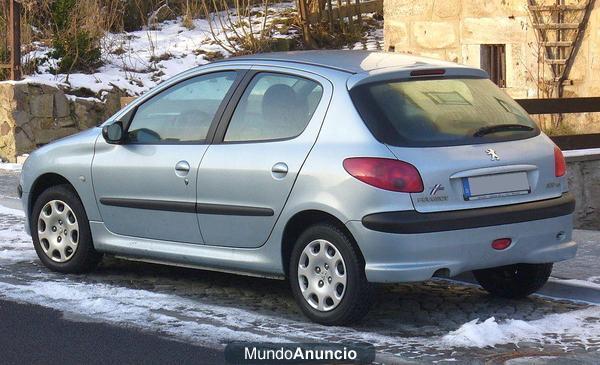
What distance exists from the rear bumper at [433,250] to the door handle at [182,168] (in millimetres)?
1398

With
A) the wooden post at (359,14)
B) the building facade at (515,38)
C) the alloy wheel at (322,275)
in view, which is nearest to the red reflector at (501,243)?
the alloy wheel at (322,275)

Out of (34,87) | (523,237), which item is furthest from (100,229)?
(34,87)

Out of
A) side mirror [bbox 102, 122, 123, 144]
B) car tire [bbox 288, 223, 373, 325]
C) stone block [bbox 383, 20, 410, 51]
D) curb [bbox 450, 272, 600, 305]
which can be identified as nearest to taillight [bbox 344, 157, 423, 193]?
car tire [bbox 288, 223, 373, 325]

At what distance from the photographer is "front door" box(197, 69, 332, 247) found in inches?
285

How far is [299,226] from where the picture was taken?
23.7 feet

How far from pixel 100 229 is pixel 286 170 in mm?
1783

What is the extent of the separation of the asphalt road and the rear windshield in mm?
1602

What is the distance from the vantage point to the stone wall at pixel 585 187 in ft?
42.8

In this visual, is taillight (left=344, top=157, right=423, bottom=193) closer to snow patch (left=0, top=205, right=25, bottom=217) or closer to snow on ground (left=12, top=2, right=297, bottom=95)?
snow patch (left=0, top=205, right=25, bottom=217)

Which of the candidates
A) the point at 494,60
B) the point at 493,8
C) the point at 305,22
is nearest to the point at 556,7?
the point at 493,8

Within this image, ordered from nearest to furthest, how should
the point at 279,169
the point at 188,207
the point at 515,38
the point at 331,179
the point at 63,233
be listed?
the point at 331,179, the point at 279,169, the point at 188,207, the point at 63,233, the point at 515,38

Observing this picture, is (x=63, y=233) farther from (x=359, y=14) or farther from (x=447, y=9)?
(x=359, y=14)

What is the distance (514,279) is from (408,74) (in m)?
1.47

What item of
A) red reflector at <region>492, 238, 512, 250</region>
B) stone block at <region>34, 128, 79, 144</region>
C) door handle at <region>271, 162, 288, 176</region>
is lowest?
stone block at <region>34, 128, 79, 144</region>
